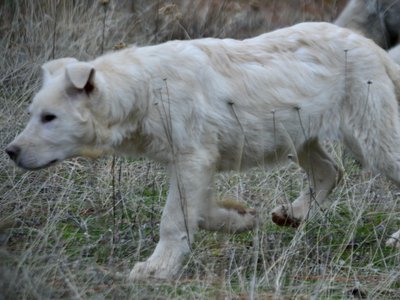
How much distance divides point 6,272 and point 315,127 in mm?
3288

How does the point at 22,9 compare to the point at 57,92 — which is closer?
the point at 57,92

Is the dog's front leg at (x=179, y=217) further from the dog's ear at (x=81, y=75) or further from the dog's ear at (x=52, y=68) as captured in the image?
the dog's ear at (x=52, y=68)

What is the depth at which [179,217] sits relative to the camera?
6594 mm

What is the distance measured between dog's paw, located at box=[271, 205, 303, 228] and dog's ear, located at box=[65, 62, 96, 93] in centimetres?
183

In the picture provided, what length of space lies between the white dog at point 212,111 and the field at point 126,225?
1.06ft

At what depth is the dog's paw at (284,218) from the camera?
7.60m

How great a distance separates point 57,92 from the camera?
21.4 ft

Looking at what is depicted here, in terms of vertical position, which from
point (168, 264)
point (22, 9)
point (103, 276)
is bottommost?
point (22, 9)

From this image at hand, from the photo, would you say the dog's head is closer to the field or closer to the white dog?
the white dog

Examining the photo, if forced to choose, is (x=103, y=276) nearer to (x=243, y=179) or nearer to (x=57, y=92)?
(x=57, y=92)

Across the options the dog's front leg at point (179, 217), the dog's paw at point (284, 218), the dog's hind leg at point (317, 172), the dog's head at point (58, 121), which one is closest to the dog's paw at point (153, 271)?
the dog's front leg at point (179, 217)

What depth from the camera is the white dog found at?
6.54 meters

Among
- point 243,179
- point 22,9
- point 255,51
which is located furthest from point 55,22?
point 255,51

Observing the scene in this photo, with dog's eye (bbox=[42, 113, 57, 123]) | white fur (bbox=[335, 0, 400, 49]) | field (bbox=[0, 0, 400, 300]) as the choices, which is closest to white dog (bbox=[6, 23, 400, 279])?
dog's eye (bbox=[42, 113, 57, 123])
